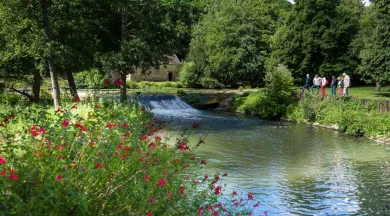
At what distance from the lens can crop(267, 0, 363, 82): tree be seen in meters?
41.8

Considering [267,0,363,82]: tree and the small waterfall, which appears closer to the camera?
the small waterfall

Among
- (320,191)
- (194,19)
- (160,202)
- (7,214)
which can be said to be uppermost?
(194,19)

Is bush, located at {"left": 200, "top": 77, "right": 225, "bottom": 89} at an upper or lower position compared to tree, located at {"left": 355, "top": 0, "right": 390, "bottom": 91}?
lower

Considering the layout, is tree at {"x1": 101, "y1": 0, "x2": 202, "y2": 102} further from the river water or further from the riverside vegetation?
the riverside vegetation

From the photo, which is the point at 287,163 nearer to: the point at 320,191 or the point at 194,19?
the point at 320,191

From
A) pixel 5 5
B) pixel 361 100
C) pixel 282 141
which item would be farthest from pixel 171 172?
pixel 361 100

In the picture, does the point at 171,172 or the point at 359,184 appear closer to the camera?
the point at 171,172

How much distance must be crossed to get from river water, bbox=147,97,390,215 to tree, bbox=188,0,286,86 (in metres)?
21.4

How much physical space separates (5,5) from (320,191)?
57.0 ft

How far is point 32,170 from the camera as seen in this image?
3.97 meters

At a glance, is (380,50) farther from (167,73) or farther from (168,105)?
(167,73)

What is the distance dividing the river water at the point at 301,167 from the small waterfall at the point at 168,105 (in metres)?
7.67

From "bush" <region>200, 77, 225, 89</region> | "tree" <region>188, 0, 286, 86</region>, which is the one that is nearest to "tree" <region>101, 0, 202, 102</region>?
"bush" <region>200, 77, 225, 89</region>

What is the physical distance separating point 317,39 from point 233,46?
9.36m
